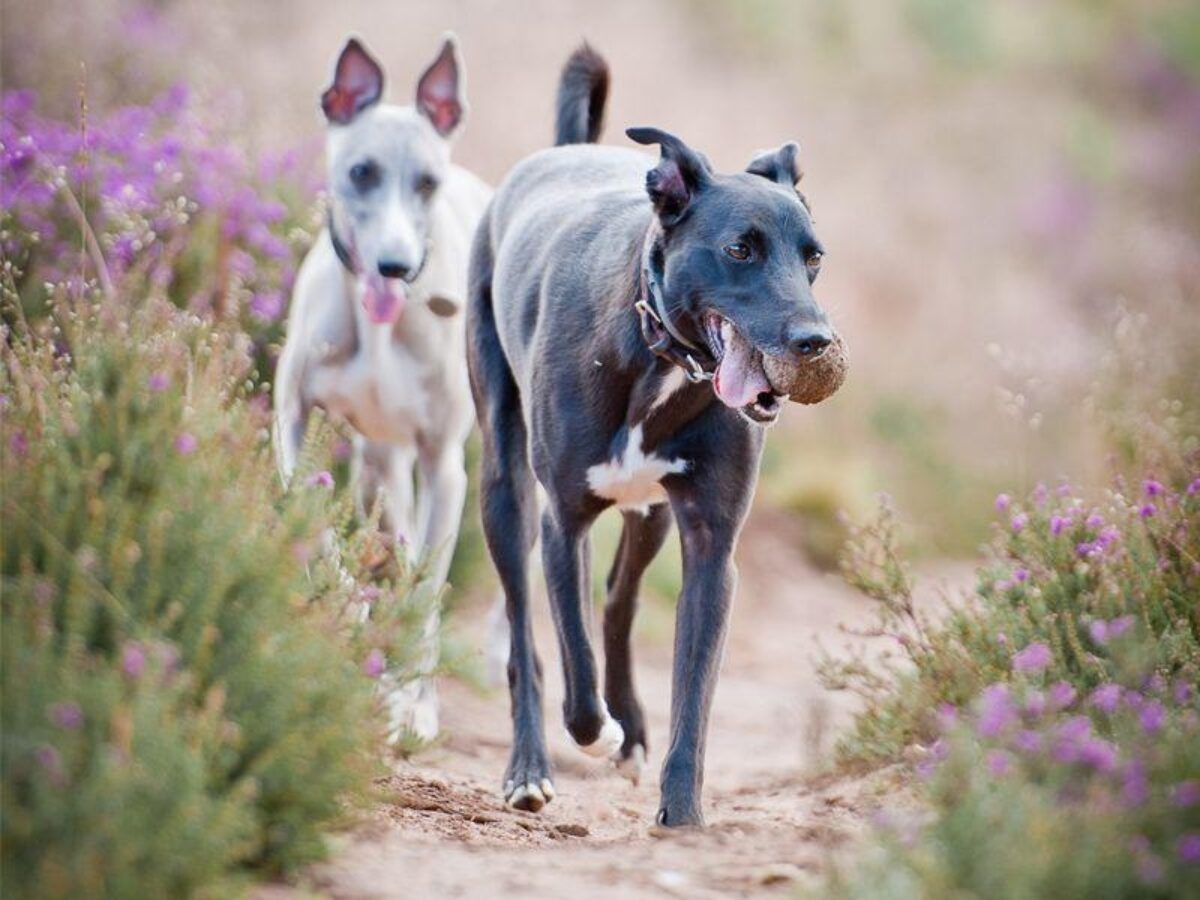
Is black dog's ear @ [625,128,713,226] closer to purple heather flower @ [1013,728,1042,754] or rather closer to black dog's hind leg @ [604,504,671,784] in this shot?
black dog's hind leg @ [604,504,671,784]

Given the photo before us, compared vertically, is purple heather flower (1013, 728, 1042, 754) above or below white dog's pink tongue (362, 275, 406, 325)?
below

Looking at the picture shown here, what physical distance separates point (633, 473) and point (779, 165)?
35.3 inches

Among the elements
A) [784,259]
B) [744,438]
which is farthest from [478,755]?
[784,259]

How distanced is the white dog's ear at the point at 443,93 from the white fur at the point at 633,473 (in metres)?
2.48

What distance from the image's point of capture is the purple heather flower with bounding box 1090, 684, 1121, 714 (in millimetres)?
3574

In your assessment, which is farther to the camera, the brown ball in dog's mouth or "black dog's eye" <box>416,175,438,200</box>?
"black dog's eye" <box>416,175,438,200</box>

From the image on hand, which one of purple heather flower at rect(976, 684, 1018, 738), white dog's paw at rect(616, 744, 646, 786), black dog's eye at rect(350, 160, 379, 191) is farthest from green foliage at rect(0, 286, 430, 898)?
black dog's eye at rect(350, 160, 379, 191)

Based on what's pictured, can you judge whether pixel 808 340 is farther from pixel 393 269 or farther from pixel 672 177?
pixel 393 269

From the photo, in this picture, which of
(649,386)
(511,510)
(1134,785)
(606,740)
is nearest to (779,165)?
(649,386)

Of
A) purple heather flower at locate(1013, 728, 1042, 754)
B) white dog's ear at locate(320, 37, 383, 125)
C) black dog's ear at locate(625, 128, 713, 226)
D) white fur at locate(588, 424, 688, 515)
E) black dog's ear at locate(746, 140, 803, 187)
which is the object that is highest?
white dog's ear at locate(320, 37, 383, 125)

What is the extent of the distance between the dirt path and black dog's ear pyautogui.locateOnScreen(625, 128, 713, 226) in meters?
1.24

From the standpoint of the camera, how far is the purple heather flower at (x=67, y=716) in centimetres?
278

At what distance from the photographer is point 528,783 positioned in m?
4.71

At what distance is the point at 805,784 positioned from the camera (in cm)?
539
